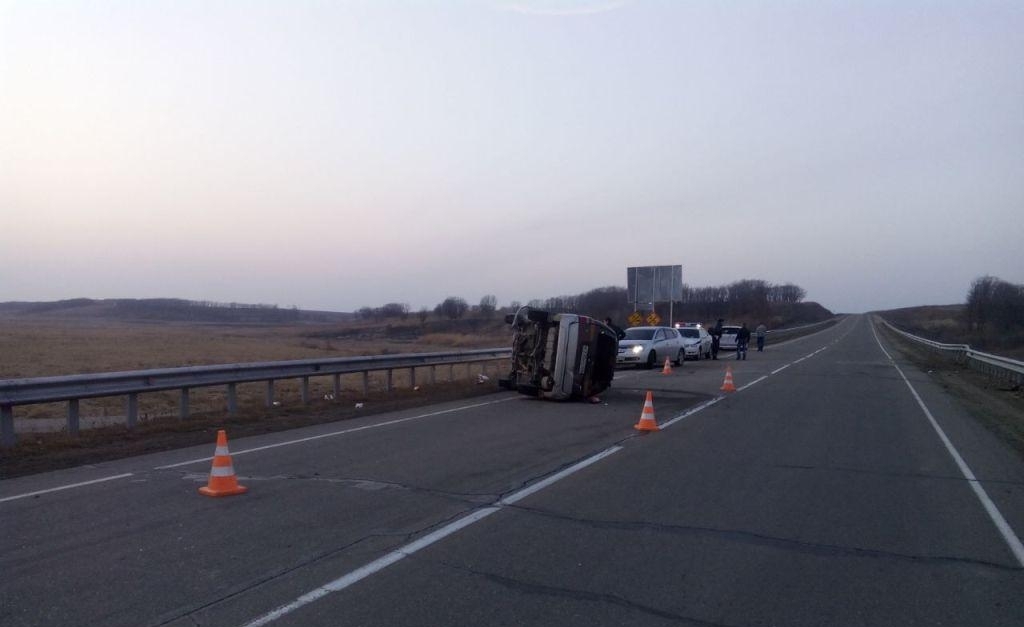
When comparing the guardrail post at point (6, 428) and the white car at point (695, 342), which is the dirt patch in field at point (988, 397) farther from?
the guardrail post at point (6, 428)

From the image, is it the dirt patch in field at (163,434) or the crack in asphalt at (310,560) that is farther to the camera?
the dirt patch in field at (163,434)

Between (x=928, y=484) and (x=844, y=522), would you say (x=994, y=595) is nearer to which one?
(x=844, y=522)

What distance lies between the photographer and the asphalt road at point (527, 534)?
5.66 meters

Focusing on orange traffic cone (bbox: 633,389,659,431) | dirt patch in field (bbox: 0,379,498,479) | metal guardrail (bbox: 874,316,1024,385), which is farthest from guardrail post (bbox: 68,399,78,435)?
metal guardrail (bbox: 874,316,1024,385)

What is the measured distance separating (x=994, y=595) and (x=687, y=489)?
12.4 feet

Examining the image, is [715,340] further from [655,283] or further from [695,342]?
[655,283]

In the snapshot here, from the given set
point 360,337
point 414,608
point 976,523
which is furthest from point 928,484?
point 360,337

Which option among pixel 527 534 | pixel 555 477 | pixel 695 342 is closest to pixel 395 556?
pixel 527 534

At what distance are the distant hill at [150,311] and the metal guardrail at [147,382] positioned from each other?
112 m

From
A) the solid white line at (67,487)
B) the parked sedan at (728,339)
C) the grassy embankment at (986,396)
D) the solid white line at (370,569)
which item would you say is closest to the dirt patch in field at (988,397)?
the grassy embankment at (986,396)

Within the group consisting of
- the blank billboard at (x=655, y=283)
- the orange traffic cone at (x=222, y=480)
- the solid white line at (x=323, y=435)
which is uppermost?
the blank billboard at (x=655, y=283)

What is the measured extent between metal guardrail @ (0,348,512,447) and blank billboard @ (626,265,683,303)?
102 feet

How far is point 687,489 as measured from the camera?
9547mm

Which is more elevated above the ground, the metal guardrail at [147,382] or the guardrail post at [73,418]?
the metal guardrail at [147,382]
